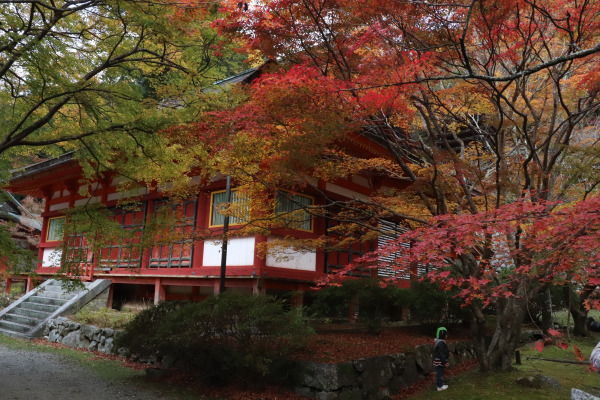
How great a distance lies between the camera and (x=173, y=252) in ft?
40.3

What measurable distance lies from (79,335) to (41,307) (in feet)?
10.1

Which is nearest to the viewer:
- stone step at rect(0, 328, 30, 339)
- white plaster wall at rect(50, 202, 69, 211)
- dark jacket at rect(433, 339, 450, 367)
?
dark jacket at rect(433, 339, 450, 367)

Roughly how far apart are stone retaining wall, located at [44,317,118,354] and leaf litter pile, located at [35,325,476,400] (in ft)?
0.66

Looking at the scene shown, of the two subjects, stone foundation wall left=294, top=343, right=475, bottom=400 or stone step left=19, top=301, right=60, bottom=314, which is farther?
stone step left=19, top=301, right=60, bottom=314

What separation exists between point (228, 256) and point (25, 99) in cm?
540

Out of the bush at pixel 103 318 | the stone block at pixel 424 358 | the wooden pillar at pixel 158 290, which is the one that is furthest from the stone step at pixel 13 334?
the stone block at pixel 424 358

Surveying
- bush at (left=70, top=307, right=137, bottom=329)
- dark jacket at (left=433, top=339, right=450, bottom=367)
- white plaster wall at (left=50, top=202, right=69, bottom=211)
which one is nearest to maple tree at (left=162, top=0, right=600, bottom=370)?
dark jacket at (left=433, top=339, right=450, bottom=367)

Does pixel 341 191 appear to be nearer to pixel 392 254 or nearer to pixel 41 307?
pixel 392 254

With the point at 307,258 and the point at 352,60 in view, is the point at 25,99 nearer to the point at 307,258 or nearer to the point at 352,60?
the point at 352,60

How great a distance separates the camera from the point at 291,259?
10.3m

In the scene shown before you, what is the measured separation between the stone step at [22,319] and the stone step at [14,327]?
157 mm

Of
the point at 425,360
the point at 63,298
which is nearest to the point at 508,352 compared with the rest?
the point at 425,360

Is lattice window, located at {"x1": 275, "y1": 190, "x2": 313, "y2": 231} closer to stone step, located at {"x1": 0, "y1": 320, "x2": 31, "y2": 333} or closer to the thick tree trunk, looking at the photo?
the thick tree trunk

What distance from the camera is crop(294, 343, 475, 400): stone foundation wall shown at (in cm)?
660
